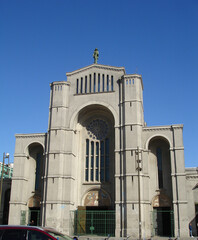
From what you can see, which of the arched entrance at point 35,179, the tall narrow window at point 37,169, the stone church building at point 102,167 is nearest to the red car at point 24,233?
the stone church building at point 102,167

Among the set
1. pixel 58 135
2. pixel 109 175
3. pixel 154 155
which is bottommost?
pixel 109 175

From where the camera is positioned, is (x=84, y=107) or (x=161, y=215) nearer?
(x=161, y=215)

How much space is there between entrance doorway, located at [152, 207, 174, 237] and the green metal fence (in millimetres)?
4414

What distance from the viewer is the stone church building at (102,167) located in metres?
30.6

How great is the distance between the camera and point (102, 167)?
35.2 meters

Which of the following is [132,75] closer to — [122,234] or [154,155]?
[154,155]

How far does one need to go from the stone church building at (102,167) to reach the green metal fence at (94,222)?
0.10 meters

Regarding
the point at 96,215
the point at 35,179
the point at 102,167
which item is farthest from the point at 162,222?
the point at 35,179

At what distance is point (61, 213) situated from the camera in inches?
1256

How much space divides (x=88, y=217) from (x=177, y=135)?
13183 mm

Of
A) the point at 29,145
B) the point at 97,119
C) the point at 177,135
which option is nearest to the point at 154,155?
the point at 177,135

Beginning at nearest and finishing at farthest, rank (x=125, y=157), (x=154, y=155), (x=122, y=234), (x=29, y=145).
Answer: (x=122, y=234) < (x=125, y=157) < (x=154, y=155) < (x=29, y=145)

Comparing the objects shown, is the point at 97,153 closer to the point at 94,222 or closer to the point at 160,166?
the point at 160,166

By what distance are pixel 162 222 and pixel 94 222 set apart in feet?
23.6
